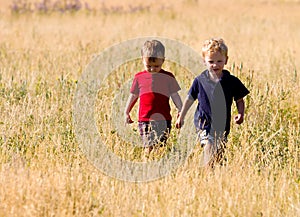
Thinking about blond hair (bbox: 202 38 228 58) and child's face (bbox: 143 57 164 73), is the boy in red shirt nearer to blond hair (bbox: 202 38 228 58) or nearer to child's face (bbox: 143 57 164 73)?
child's face (bbox: 143 57 164 73)

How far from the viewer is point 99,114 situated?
6766 mm

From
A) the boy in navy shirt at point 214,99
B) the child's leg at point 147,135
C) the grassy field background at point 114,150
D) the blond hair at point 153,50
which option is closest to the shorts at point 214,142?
the boy in navy shirt at point 214,99

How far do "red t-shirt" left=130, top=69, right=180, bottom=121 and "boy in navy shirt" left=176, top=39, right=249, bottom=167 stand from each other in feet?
1.20

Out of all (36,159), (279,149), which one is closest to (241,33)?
(279,149)

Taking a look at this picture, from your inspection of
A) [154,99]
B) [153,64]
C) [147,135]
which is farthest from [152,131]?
[153,64]

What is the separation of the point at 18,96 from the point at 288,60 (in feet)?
15.7

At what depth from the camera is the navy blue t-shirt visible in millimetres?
5598

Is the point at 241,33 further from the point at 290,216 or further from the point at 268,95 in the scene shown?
the point at 290,216

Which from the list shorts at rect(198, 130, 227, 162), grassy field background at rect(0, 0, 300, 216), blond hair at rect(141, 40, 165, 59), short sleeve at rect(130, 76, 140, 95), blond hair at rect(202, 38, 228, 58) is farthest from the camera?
short sleeve at rect(130, 76, 140, 95)

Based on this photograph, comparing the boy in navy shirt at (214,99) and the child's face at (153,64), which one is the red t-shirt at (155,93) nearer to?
the child's face at (153,64)

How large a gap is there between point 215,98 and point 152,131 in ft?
2.35

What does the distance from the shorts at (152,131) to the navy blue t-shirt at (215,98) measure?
0.46m

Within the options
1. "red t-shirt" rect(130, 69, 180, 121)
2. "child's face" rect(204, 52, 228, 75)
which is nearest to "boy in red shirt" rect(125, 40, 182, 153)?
"red t-shirt" rect(130, 69, 180, 121)

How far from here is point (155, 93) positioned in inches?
237
